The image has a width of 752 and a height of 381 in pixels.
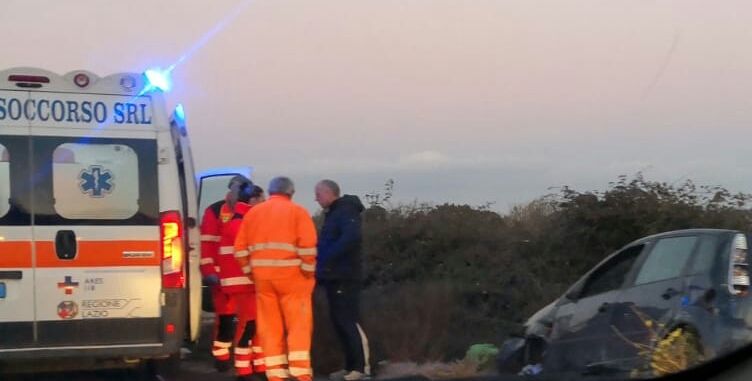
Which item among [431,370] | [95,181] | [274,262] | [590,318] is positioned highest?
[95,181]

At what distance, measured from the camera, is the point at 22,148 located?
6793 mm

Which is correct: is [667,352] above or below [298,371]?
above

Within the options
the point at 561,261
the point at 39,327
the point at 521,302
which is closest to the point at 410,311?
the point at 521,302

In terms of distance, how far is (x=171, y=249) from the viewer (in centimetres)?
706

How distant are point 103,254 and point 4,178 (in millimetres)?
903

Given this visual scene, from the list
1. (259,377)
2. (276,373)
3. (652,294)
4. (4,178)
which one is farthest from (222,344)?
(652,294)

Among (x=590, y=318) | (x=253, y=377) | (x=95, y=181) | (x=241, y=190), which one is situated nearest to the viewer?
(x=95, y=181)

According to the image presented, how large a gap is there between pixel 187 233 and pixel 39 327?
1298 millimetres

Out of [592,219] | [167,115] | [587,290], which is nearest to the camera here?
[167,115]

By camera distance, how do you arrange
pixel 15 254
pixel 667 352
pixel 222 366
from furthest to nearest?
pixel 222 366 → pixel 15 254 → pixel 667 352

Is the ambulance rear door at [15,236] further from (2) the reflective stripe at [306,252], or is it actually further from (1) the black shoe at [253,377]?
(2) the reflective stripe at [306,252]

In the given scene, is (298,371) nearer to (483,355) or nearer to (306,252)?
(306,252)

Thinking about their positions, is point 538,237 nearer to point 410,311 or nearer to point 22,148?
point 410,311

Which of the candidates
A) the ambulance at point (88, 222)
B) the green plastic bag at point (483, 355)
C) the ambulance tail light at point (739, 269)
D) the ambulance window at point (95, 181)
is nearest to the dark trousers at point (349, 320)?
the green plastic bag at point (483, 355)
